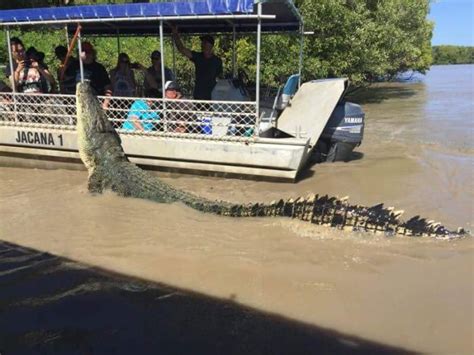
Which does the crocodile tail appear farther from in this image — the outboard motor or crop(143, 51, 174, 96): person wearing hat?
crop(143, 51, 174, 96): person wearing hat

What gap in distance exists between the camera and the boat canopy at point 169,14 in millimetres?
6473

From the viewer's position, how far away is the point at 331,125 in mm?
7625

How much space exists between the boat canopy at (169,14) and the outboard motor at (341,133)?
1735 millimetres

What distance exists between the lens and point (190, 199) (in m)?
5.91

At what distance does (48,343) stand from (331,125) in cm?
551

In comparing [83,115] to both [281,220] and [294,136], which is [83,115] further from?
[281,220]

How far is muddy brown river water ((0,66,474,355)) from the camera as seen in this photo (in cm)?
329

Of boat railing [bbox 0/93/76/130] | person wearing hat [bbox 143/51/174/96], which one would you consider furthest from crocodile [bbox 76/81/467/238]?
person wearing hat [bbox 143/51/174/96]

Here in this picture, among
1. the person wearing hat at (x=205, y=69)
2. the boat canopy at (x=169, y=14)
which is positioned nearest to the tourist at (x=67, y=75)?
the boat canopy at (x=169, y=14)

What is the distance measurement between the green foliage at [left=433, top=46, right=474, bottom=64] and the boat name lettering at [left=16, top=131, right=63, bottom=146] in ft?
336

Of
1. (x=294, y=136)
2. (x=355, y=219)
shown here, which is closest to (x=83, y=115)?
(x=294, y=136)

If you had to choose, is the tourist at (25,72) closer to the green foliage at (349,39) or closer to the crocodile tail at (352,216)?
the crocodile tail at (352,216)

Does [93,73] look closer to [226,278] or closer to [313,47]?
[226,278]

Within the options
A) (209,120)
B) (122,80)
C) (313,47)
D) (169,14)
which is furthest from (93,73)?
(313,47)
